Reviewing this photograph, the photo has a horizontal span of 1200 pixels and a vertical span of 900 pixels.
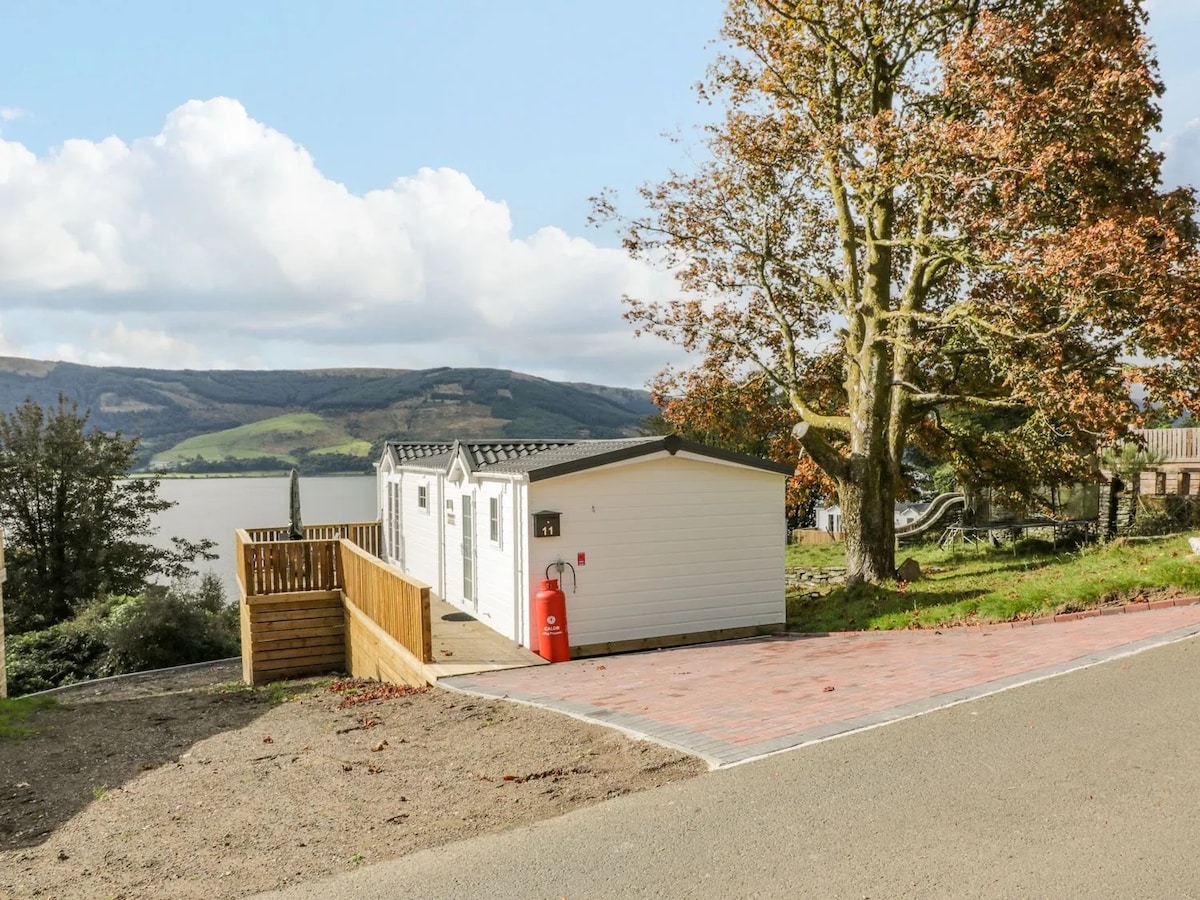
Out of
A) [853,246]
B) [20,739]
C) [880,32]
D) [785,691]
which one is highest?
[880,32]

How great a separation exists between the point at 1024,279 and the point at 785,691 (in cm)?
848

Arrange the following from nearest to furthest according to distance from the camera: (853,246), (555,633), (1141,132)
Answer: (555,633) < (1141,132) < (853,246)

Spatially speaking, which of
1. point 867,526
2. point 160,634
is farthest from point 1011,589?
point 160,634

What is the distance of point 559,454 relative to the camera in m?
14.4

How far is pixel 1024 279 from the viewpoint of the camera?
13820mm

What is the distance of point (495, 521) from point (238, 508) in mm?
69005

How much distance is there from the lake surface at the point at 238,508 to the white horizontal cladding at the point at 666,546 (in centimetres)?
1348

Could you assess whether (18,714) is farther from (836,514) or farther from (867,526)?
(836,514)

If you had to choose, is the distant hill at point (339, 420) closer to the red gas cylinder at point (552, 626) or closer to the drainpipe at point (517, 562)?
the drainpipe at point (517, 562)

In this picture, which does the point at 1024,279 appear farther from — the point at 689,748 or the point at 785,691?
the point at 689,748

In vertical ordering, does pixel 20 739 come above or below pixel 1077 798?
below

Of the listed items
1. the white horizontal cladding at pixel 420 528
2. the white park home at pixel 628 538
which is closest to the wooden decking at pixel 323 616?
the white park home at pixel 628 538

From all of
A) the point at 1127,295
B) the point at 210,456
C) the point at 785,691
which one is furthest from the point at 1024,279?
the point at 210,456

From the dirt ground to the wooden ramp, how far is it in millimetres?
700
